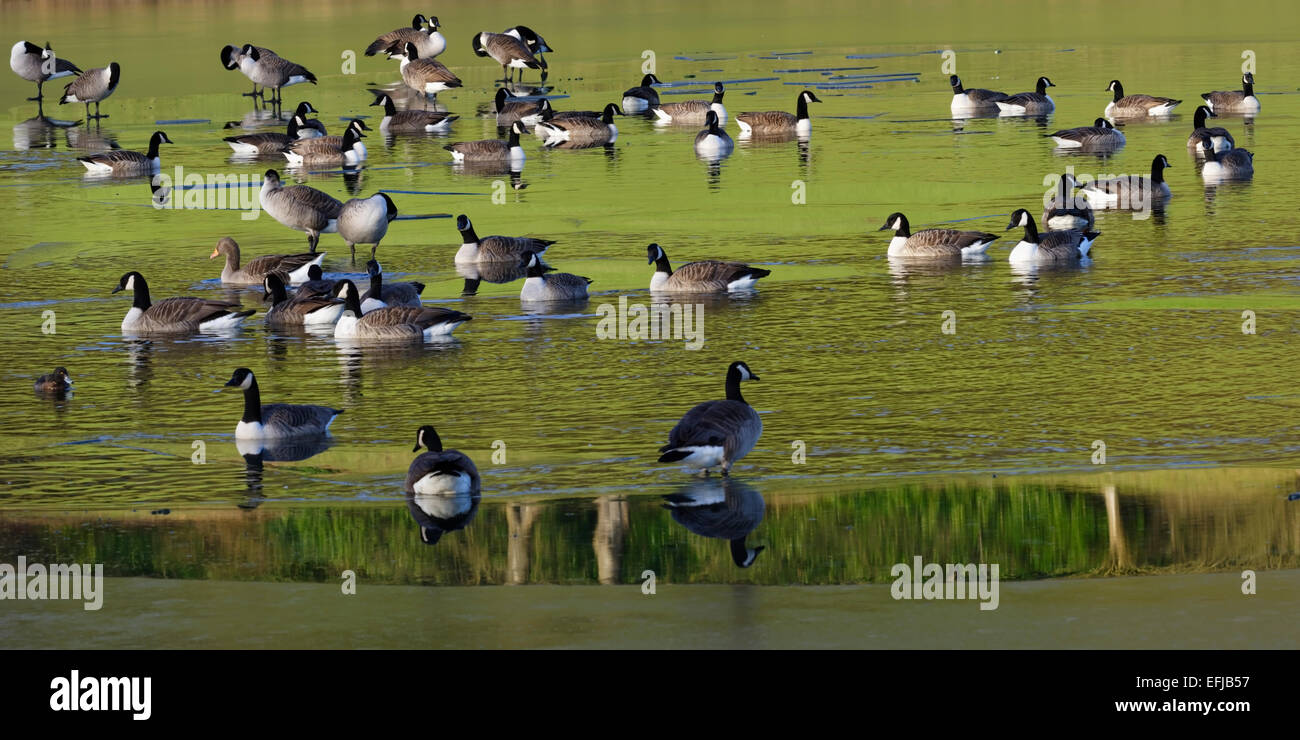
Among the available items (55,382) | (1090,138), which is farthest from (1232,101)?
(55,382)

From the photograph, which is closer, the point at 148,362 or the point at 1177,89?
the point at 148,362

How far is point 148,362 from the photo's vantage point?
17656 mm

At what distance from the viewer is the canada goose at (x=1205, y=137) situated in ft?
101

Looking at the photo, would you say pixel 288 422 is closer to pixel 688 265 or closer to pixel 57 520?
pixel 57 520

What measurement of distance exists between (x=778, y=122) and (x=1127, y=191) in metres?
11.3

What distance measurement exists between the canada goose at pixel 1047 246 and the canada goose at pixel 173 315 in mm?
10093

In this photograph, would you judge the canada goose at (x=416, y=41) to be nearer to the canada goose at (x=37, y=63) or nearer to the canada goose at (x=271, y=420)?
the canada goose at (x=37, y=63)

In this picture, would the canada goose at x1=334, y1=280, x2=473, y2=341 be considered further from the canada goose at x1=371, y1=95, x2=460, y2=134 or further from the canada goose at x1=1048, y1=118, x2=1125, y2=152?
the canada goose at x1=371, y1=95, x2=460, y2=134

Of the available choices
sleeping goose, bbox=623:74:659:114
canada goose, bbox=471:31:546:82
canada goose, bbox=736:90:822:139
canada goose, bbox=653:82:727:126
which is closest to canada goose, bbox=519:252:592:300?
canada goose, bbox=736:90:822:139

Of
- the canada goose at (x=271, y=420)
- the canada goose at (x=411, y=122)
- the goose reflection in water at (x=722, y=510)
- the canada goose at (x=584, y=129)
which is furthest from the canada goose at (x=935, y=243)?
the canada goose at (x=411, y=122)

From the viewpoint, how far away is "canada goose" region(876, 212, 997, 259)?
22359mm

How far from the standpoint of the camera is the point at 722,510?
38.8 ft
